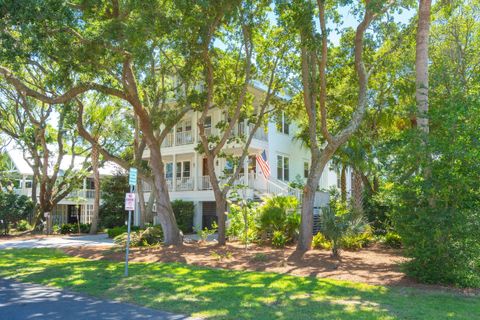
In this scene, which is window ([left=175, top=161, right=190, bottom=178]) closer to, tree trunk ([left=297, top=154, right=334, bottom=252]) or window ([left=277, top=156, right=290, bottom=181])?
window ([left=277, top=156, right=290, bottom=181])

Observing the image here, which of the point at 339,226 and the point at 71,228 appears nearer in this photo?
the point at 339,226

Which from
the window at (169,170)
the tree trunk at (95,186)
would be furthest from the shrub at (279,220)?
the tree trunk at (95,186)

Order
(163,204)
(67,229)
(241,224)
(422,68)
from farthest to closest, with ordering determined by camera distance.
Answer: (67,229), (241,224), (163,204), (422,68)

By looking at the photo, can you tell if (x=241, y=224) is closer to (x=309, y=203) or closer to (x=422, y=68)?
(x=309, y=203)

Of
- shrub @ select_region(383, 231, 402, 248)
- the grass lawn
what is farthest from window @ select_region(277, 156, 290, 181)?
the grass lawn

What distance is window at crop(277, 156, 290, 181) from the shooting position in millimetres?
28938

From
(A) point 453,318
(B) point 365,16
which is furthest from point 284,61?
(A) point 453,318

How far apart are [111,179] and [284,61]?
66.3 feet

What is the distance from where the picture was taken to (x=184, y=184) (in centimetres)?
3047

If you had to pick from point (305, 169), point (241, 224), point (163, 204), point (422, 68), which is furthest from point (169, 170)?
point (422, 68)

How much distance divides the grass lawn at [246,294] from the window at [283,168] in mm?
15990

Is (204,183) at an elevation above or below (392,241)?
above

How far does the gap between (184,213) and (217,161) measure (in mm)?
3990

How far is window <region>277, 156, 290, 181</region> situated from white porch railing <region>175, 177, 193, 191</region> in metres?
5.79
